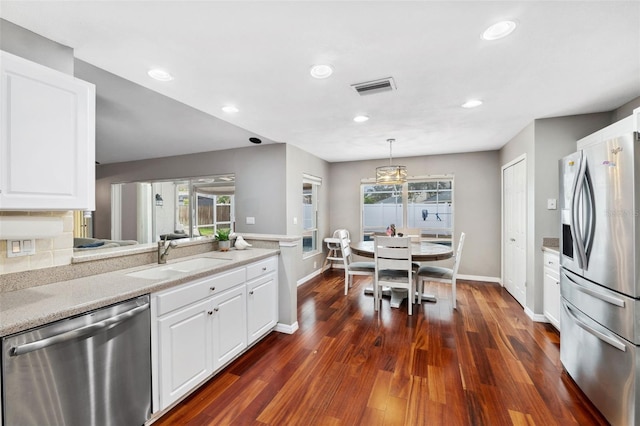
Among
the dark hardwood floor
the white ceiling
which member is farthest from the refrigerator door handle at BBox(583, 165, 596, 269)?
the dark hardwood floor

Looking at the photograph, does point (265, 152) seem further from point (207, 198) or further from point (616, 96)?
point (616, 96)

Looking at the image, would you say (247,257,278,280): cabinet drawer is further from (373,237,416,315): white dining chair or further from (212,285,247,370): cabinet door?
(373,237,416,315): white dining chair

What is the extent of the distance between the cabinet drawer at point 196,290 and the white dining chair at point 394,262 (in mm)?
1877

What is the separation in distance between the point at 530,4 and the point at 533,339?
9.73 ft

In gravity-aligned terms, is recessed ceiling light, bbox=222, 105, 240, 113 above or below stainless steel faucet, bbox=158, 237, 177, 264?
above

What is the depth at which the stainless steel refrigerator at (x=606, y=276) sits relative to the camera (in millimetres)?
1605

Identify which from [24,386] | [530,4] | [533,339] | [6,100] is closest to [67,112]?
[6,100]

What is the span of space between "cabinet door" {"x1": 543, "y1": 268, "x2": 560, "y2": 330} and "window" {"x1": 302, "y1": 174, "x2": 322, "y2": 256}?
3587 mm

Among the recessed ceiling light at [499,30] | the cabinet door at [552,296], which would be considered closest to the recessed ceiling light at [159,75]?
the recessed ceiling light at [499,30]

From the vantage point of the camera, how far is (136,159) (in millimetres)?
5781

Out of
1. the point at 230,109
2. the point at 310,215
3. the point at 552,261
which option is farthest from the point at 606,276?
the point at 310,215

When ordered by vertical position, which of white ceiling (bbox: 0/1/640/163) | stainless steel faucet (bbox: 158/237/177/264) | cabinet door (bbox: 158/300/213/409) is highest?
white ceiling (bbox: 0/1/640/163)

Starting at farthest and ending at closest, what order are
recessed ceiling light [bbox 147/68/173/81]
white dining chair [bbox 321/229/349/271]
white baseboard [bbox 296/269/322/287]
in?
white dining chair [bbox 321/229/349/271] → white baseboard [bbox 296/269/322/287] → recessed ceiling light [bbox 147/68/173/81]

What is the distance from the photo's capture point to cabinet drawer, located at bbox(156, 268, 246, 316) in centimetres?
177
